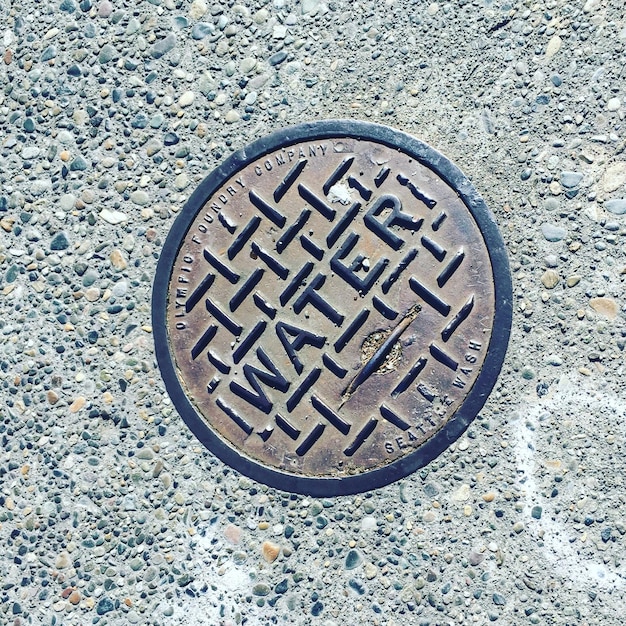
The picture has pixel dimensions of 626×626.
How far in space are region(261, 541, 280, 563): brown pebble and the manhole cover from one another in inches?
9.0

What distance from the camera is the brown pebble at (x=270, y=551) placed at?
8.27 ft

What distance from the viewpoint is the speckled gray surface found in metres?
2.45

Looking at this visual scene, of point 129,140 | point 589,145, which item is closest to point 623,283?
point 589,145

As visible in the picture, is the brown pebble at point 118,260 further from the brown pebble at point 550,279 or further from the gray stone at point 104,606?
the brown pebble at point 550,279

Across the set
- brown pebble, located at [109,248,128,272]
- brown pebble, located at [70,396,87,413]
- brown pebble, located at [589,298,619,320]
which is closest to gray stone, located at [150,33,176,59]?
brown pebble, located at [109,248,128,272]

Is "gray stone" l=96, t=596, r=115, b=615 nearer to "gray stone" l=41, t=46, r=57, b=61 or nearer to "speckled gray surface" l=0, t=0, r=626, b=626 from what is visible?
"speckled gray surface" l=0, t=0, r=626, b=626

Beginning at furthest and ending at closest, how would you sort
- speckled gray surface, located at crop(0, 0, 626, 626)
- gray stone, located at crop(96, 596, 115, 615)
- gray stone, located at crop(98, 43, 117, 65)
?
gray stone, located at crop(98, 43, 117, 65)
gray stone, located at crop(96, 596, 115, 615)
speckled gray surface, located at crop(0, 0, 626, 626)

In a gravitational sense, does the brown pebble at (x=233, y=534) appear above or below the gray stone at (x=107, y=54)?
below

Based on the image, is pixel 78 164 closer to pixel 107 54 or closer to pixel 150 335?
pixel 107 54

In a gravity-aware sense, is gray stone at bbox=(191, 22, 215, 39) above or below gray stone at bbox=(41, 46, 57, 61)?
above

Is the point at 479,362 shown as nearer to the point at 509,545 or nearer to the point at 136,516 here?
the point at 509,545

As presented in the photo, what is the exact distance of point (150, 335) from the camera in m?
2.63

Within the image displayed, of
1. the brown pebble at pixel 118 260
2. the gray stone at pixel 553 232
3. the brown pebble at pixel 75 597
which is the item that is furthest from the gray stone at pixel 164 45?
the brown pebble at pixel 75 597

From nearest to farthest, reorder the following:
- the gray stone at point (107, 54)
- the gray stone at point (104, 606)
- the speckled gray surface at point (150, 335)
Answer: the speckled gray surface at point (150, 335) < the gray stone at point (104, 606) < the gray stone at point (107, 54)
